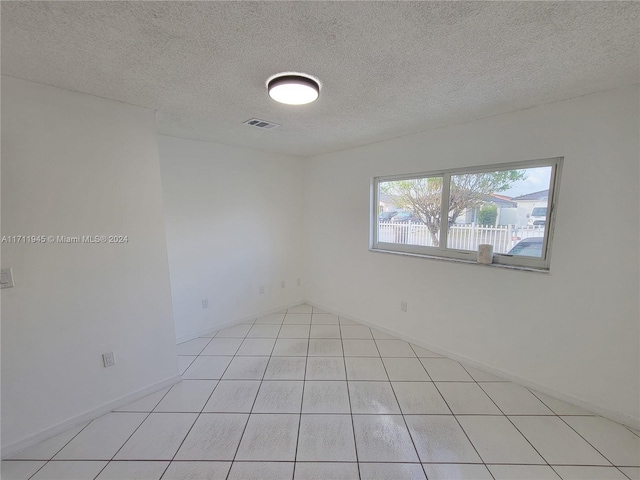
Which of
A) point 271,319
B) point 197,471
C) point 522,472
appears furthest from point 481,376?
point 271,319

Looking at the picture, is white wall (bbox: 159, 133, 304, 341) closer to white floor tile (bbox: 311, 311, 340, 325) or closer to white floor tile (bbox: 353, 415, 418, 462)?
white floor tile (bbox: 311, 311, 340, 325)

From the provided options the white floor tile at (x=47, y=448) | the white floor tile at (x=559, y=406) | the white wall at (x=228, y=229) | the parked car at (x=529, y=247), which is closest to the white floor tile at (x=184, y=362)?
the white wall at (x=228, y=229)

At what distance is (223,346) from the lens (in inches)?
110

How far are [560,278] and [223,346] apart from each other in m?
3.15

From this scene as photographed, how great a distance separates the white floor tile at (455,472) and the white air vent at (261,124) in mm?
2711

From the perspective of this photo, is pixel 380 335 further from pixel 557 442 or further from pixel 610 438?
pixel 610 438

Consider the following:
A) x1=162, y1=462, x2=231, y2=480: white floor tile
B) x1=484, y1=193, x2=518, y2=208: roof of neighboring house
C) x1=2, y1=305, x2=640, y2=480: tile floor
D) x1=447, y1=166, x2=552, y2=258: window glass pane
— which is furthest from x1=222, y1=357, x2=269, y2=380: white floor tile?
x1=484, y1=193, x2=518, y2=208: roof of neighboring house

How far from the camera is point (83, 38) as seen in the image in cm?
117

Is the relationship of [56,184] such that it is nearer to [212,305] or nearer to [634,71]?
[212,305]

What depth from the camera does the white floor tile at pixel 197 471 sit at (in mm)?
1401

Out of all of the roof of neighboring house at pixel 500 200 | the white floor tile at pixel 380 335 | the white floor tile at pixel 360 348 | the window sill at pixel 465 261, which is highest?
the roof of neighboring house at pixel 500 200

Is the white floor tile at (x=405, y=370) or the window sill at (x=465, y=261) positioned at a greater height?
the window sill at (x=465, y=261)

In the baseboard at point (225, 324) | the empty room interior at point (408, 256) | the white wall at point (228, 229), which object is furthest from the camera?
the baseboard at point (225, 324)

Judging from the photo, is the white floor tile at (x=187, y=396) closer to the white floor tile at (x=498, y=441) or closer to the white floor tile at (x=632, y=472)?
the white floor tile at (x=498, y=441)
